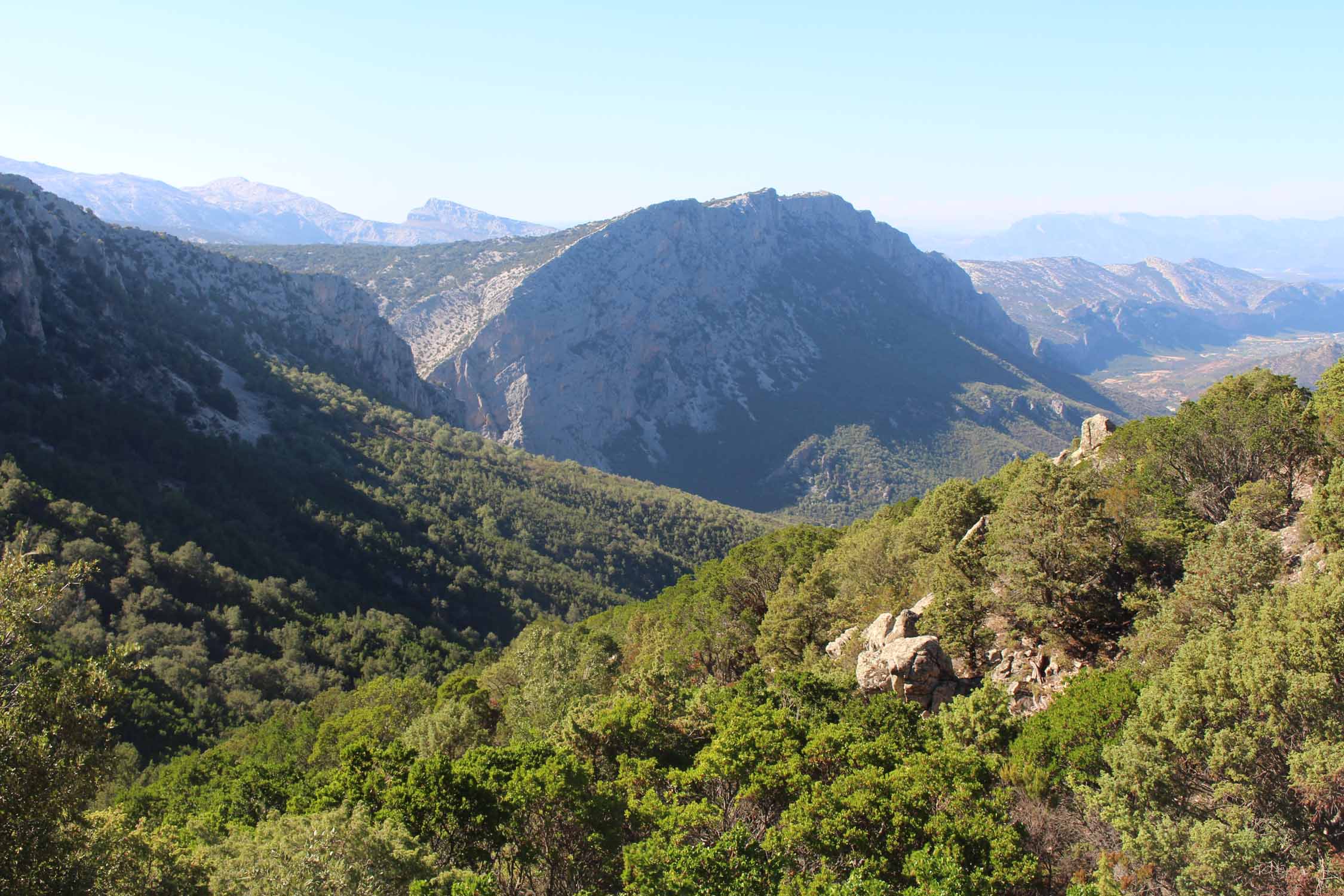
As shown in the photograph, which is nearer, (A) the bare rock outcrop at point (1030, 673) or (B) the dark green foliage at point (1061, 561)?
(A) the bare rock outcrop at point (1030, 673)

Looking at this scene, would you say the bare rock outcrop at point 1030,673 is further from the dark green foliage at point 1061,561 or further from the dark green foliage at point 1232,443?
the dark green foliage at point 1232,443

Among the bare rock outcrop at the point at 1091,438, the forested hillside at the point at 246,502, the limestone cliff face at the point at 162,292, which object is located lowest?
the forested hillside at the point at 246,502

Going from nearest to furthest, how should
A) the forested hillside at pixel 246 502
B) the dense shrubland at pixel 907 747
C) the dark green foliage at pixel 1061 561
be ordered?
the dense shrubland at pixel 907 747 < the dark green foliage at pixel 1061 561 < the forested hillside at pixel 246 502

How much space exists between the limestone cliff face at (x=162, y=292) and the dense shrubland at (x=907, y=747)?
3573 inches

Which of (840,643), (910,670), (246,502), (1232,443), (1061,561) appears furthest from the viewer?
(246,502)

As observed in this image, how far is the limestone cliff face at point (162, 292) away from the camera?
104 m

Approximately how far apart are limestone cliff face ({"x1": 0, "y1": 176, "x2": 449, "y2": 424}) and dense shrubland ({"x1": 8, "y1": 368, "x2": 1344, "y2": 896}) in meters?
90.8

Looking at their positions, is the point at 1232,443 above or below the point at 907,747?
above

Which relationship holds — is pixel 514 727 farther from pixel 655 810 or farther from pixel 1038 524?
pixel 1038 524

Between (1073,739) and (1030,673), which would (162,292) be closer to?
(1030,673)

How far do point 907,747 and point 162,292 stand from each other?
6036 inches

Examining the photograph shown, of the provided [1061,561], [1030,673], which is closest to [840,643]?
[1030,673]

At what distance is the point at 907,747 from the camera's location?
26.8m

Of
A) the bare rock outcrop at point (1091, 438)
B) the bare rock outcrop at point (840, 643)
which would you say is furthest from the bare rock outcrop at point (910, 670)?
the bare rock outcrop at point (1091, 438)
